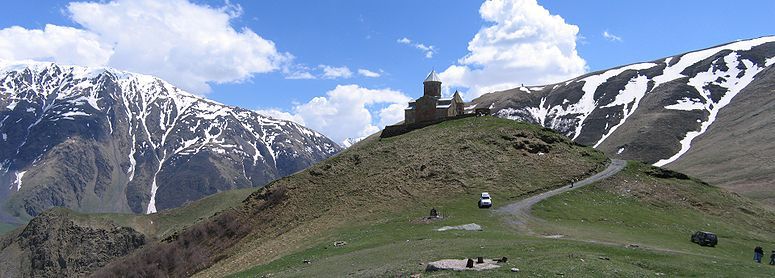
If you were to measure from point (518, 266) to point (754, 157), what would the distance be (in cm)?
15037

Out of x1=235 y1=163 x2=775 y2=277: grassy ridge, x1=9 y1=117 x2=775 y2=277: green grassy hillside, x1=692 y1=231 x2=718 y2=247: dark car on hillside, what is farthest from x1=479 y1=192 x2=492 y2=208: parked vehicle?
x1=692 y1=231 x2=718 y2=247: dark car on hillside

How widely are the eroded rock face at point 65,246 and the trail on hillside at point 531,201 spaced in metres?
130

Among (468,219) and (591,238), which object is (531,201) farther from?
(591,238)

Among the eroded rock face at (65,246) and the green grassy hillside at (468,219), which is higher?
the green grassy hillside at (468,219)

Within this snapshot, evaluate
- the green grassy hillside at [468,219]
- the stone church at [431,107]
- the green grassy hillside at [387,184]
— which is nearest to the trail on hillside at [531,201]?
the green grassy hillside at [468,219]

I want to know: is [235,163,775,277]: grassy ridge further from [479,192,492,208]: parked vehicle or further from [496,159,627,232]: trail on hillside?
[496,159,627,232]: trail on hillside

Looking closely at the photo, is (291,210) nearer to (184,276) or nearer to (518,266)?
(184,276)

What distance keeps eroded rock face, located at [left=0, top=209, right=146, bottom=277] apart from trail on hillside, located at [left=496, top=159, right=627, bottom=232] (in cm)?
13002

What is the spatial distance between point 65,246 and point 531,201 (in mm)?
152989

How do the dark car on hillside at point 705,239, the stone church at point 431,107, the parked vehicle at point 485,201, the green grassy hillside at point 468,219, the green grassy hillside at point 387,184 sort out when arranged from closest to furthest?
1. the green grassy hillside at point 468,219
2. the dark car on hillside at point 705,239
3. the parked vehicle at point 485,201
4. the green grassy hillside at point 387,184
5. the stone church at point 431,107

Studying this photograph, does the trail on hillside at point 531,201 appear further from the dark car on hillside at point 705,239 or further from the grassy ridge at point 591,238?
the dark car on hillside at point 705,239

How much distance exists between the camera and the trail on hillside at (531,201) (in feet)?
173

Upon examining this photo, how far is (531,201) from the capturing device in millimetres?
60844

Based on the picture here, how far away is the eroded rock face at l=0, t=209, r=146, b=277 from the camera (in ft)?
532
